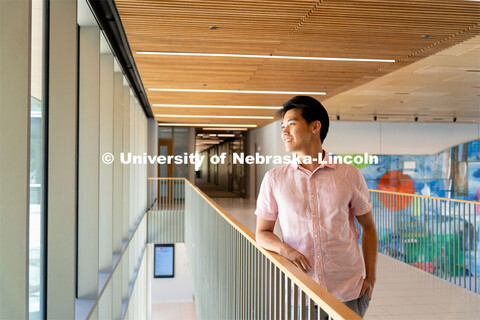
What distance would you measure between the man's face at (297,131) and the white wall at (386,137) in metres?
11.9

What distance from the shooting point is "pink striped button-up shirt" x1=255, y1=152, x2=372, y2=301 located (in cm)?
179

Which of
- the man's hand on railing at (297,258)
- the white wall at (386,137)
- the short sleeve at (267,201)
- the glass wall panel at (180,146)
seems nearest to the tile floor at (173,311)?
the glass wall panel at (180,146)

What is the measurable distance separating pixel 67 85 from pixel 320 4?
224 centimetres

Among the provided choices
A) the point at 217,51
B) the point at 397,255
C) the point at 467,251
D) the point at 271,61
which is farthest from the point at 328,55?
the point at 397,255

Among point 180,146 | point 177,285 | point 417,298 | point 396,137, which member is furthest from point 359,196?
point 177,285

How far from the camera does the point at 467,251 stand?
5691 millimetres

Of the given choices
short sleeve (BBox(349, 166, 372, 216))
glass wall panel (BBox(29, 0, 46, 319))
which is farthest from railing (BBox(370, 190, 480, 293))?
glass wall panel (BBox(29, 0, 46, 319))

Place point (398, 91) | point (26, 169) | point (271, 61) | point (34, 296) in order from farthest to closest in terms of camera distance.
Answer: point (398, 91) → point (271, 61) → point (34, 296) → point (26, 169)

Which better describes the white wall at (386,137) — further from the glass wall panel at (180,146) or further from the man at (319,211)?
the man at (319,211)

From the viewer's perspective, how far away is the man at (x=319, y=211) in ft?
5.89

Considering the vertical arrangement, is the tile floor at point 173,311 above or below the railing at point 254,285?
below

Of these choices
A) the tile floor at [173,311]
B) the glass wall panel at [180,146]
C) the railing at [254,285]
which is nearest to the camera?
the railing at [254,285]

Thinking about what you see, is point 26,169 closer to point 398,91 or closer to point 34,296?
point 34,296

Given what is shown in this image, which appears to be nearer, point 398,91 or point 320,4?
point 320,4
